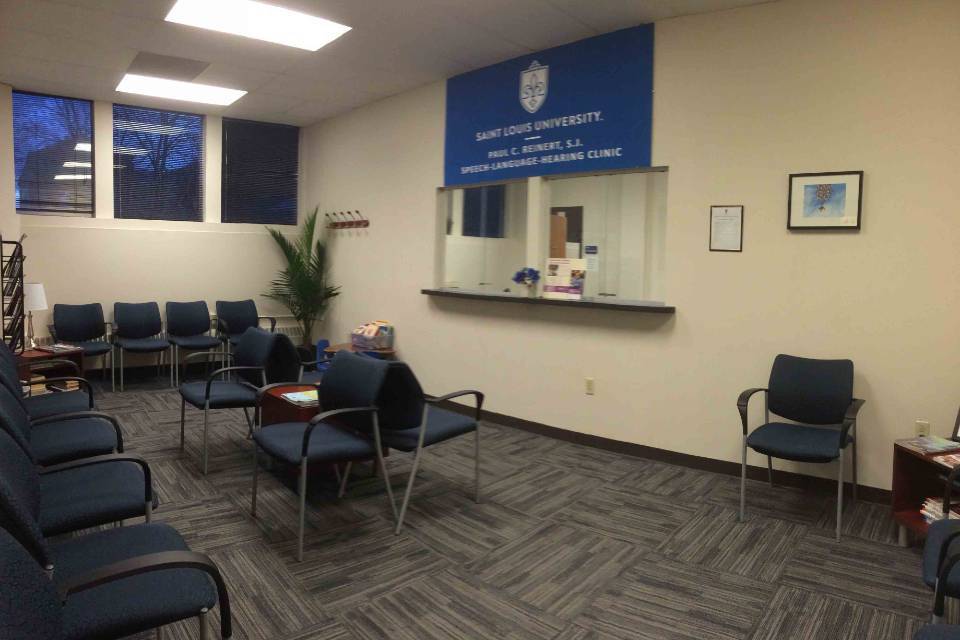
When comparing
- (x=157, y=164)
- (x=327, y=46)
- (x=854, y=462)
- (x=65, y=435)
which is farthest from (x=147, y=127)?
(x=854, y=462)

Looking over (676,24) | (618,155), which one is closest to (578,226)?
(618,155)

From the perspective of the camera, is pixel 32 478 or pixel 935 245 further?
pixel 935 245

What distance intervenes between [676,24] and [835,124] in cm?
122

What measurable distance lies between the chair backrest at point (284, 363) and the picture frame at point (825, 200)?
10.5 ft

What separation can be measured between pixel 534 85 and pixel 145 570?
4325mm

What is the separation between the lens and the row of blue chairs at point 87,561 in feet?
4.17

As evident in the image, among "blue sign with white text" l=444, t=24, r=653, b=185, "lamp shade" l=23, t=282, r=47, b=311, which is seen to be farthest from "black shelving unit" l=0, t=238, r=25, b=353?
"blue sign with white text" l=444, t=24, r=653, b=185

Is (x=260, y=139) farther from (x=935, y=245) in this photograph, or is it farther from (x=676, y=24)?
(x=935, y=245)

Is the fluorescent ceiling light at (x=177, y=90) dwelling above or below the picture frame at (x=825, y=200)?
above

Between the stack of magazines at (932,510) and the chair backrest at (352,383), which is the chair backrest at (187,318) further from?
the stack of magazines at (932,510)

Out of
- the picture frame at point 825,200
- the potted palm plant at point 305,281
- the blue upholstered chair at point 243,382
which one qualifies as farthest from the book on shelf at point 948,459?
the potted palm plant at point 305,281

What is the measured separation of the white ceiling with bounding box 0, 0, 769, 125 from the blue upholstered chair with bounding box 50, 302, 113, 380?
7.11 feet

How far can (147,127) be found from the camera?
695cm

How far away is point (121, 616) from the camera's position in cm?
156
